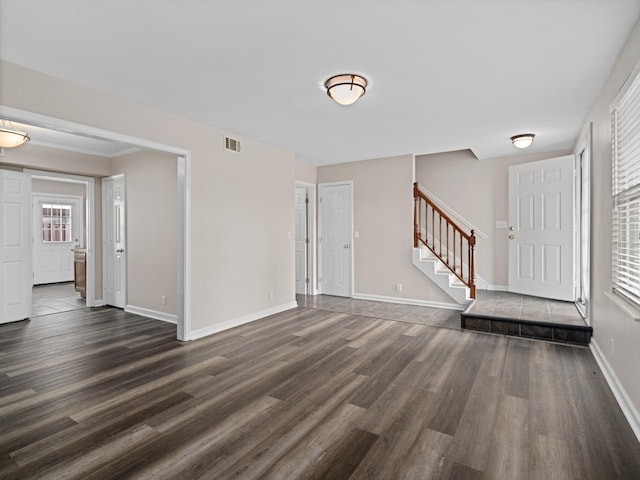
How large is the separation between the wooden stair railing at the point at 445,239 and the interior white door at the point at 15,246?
6.13 meters

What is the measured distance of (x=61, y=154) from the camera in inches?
204

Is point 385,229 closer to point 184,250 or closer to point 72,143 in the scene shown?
A: point 184,250

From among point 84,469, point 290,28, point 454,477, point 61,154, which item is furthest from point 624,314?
point 61,154

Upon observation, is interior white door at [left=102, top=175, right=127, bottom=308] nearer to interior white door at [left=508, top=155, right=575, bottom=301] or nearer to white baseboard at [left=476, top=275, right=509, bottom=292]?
white baseboard at [left=476, top=275, right=509, bottom=292]

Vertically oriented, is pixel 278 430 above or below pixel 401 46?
below

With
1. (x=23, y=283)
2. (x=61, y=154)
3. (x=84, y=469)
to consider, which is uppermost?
(x=61, y=154)

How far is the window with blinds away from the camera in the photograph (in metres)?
2.26

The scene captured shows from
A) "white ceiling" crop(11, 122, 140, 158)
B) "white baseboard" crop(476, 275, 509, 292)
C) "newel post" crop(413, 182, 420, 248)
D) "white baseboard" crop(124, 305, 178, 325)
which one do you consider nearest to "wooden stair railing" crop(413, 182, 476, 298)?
"newel post" crop(413, 182, 420, 248)

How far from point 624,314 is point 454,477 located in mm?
1790

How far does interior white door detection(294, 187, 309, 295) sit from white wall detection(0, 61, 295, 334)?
1.24 metres

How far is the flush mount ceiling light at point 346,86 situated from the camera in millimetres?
2900

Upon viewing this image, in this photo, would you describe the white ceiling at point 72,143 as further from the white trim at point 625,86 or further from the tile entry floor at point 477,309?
the white trim at point 625,86

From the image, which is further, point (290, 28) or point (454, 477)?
point (290, 28)

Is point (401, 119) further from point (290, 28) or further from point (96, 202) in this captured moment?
point (96, 202)
